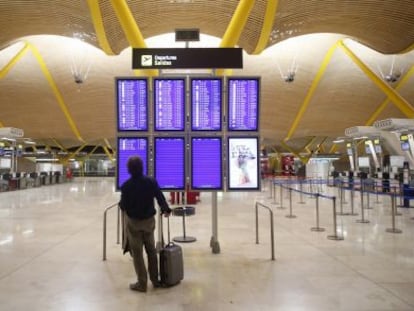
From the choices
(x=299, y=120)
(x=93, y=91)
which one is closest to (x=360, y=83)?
(x=299, y=120)

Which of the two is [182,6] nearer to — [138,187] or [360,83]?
[138,187]

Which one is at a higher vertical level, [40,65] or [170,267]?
[40,65]

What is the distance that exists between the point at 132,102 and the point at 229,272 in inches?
121

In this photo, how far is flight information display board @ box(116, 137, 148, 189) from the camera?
5.69 m

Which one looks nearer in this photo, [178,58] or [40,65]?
[178,58]

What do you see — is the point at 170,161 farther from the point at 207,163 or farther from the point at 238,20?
the point at 238,20

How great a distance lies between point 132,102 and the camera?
584 centimetres

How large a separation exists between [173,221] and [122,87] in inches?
226

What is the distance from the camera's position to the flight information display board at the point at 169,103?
19.1ft

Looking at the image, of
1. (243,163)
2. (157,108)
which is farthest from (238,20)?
(243,163)

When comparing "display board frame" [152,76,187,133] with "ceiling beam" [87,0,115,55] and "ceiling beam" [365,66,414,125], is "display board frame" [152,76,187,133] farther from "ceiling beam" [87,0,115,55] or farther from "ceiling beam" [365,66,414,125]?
"ceiling beam" [365,66,414,125]

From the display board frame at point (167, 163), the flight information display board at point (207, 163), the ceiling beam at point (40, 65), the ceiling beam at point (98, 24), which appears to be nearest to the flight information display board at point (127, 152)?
the display board frame at point (167, 163)

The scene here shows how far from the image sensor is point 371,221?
10398 millimetres

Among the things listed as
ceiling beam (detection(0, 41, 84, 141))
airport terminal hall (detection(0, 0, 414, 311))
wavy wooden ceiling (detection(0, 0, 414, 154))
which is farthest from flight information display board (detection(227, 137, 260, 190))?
ceiling beam (detection(0, 41, 84, 141))
